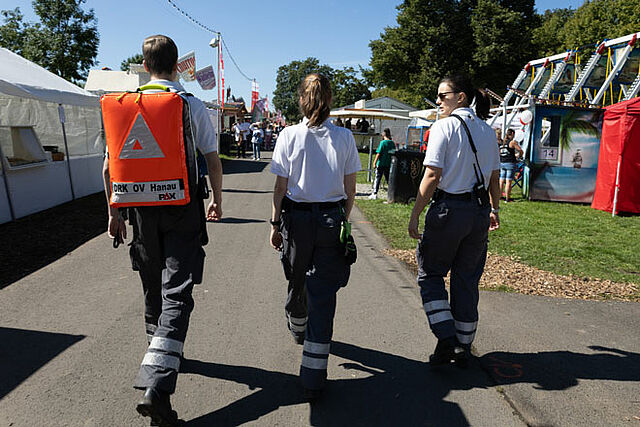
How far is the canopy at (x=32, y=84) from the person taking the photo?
7.79 metres

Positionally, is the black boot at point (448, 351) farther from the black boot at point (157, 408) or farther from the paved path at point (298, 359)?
the black boot at point (157, 408)

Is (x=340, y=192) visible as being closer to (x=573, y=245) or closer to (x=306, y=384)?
(x=306, y=384)

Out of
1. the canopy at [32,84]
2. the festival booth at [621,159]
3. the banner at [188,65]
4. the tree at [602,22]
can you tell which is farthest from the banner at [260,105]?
the festival booth at [621,159]

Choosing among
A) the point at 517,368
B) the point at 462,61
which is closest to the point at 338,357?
the point at 517,368

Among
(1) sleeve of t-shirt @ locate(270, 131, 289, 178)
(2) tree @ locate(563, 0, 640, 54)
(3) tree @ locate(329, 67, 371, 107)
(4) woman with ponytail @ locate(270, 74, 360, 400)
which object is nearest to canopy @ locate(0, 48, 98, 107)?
(1) sleeve of t-shirt @ locate(270, 131, 289, 178)

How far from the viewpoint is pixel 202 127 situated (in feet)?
9.17

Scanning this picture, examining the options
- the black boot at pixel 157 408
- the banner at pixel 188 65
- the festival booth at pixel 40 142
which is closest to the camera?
the black boot at pixel 157 408

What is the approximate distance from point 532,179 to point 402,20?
28589 mm

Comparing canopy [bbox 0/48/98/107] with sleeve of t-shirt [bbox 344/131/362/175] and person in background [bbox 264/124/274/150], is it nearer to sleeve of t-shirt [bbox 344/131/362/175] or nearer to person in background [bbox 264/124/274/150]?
sleeve of t-shirt [bbox 344/131/362/175]

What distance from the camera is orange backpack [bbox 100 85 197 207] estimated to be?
2576 mm

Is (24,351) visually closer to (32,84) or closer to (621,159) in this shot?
(32,84)

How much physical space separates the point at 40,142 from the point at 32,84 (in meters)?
2.01

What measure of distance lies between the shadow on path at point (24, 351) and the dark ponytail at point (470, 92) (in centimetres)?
348

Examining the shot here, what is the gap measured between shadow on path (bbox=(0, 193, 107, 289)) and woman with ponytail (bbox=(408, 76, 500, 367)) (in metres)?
4.56
